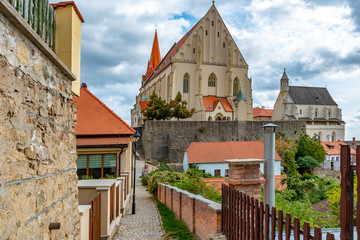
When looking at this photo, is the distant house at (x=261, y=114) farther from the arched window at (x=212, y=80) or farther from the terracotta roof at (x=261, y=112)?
the arched window at (x=212, y=80)

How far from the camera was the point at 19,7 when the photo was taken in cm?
243

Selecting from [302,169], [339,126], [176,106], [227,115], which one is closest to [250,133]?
[227,115]

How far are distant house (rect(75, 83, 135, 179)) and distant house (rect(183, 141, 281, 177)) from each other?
63.2 feet

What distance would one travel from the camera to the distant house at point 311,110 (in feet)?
191

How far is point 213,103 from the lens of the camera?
147 ft

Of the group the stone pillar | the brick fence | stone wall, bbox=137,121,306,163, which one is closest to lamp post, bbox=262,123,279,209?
the stone pillar

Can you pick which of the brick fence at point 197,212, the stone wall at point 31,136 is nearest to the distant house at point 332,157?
the brick fence at point 197,212

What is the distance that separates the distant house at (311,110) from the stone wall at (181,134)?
18669mm

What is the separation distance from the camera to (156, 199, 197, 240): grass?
7992 mm

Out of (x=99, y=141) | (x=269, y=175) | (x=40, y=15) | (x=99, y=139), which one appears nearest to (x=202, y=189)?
(x=99, y=141)

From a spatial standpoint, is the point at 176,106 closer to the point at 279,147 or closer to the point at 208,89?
the point at 208,89

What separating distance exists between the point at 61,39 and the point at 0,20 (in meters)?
1.80

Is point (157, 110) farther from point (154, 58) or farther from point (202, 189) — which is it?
point (202, 189)

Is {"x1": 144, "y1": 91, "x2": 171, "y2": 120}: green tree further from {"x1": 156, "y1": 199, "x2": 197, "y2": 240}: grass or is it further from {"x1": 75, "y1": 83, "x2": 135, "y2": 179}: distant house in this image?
{"x1": 156, "y1": 199, "x2": 197, "y2": 240}: grass
